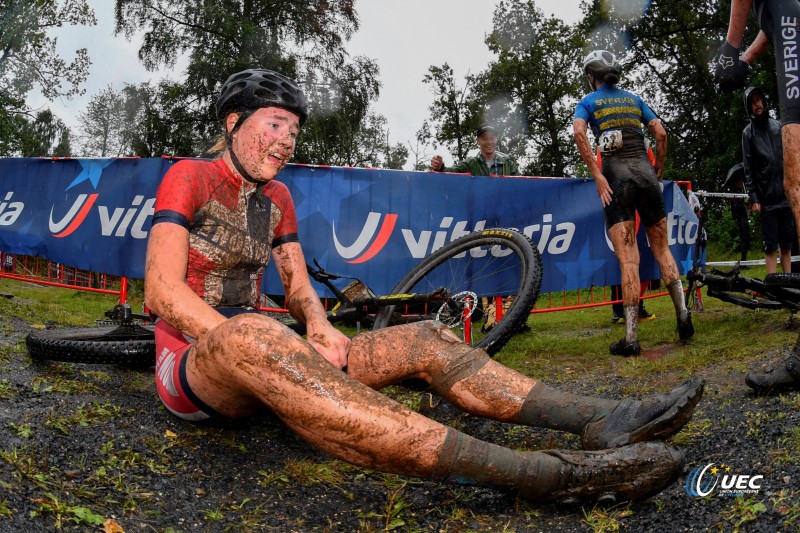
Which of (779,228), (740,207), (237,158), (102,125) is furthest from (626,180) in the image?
(102,125)

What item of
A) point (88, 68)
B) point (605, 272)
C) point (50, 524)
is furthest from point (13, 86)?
point (50, 524)

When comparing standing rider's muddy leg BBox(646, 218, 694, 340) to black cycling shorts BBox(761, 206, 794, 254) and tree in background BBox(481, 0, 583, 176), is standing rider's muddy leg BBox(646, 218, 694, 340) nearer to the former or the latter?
black cycling shorts BBox(761, 206, 794, 254)

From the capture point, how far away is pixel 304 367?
6.89 ft

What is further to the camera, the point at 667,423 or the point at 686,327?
the point at 686,327

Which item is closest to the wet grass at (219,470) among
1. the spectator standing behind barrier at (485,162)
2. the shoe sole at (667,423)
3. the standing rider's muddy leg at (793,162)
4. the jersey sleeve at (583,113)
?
the shoe sole at (667,423)

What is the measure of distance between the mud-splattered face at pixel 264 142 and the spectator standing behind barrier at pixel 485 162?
4.96 metres

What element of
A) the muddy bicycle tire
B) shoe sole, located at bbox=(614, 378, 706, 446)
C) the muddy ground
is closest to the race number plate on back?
the muddy bicycle tire

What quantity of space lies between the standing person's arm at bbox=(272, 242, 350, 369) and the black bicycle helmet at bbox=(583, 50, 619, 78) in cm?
356

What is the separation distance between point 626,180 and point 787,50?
6.08 ft

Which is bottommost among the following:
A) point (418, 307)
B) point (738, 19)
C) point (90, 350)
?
point (90, 350)

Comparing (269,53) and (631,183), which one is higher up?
(269,53)

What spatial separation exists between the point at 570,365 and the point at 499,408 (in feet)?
8.91

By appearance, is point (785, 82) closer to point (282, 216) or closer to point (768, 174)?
point (282, 216)

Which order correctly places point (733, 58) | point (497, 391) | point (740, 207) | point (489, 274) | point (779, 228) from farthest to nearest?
point (740, 207)
point (779, 228)
point (489, 274)
point (733, 58)
point (497, 391)
